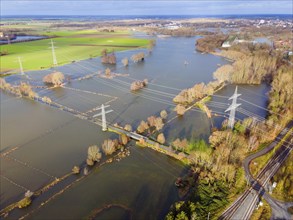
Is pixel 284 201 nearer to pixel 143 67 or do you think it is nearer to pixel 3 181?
pixel 3 181

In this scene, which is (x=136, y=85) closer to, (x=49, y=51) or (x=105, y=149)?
(x=105, y=149)

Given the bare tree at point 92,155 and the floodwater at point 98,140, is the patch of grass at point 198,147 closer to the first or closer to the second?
the floodwater at point 98,140

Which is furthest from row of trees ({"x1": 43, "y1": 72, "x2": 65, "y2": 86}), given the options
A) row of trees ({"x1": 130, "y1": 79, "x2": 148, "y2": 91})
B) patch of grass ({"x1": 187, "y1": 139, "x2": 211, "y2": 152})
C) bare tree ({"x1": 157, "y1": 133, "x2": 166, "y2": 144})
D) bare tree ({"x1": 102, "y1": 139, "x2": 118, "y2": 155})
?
patch of grass ({"x1": 187, "y1": 139, "x2": 211, "y2": 152})

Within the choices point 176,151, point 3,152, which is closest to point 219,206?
point 176,151

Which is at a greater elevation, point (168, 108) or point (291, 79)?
point (291, 79)

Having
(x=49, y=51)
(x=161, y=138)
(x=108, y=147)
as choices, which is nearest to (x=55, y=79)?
(x=108, y=147)

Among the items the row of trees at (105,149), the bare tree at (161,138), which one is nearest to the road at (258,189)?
the bare tree at (161,138)
